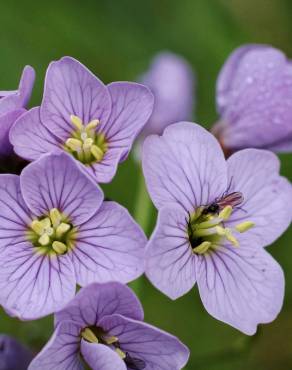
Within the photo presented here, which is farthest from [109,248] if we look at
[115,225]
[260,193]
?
[260,193]

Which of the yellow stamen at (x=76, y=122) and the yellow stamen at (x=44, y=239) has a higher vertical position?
the yellow stamen at (x=76, y=122)

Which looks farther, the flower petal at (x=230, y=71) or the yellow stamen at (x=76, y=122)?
the flower petal at (x=230, y=71)

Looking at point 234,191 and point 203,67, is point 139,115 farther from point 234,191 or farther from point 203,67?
point 203,67

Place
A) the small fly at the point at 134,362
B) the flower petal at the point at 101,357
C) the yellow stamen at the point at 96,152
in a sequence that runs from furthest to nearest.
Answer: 1. the yellow stamen at the point at 96,152
2. the small fly at the point at 134,362
3. the flower petal at the point at 101,357

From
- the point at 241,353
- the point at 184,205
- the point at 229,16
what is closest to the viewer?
the point at 184,205

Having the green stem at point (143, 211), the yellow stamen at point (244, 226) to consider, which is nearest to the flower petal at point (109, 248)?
the yellow stamen at point (244, 226)

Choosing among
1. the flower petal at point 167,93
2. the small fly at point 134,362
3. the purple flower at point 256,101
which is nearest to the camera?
the small fly at point 134,362

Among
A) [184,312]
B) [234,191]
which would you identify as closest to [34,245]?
[234,191]

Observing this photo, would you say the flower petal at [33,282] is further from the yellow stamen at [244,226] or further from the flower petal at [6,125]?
the yellow stamen at [244,226]
